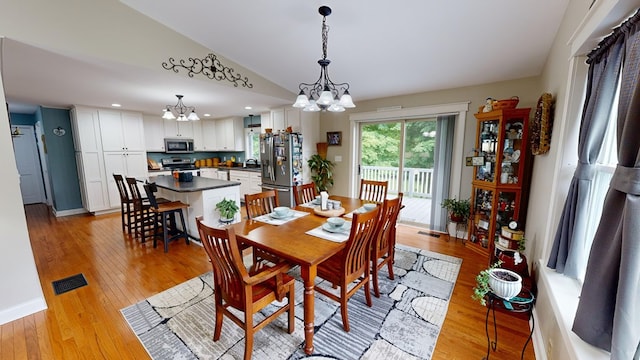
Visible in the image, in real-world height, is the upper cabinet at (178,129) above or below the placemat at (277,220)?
above

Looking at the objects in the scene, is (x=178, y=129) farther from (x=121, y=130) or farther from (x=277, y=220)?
(x=277, y=220)

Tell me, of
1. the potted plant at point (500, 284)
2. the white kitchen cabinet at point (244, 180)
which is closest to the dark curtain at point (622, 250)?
the potted plant at point (500, 284)

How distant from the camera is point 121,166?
16.8 feet

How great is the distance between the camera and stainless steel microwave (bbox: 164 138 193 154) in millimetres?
6049

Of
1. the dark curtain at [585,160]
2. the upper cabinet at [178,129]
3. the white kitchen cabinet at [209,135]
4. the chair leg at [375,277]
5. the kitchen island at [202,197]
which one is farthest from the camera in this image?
the white kitchen cabinet at [209,135]

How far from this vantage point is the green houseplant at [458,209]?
138 inches

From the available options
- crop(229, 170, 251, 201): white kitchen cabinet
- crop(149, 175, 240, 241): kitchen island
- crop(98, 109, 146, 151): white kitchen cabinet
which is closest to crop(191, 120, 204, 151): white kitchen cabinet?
crop(98, 109, 146, 151): white kitchen cabinet

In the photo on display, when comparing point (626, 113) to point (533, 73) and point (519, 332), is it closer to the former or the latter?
point (519, 332)

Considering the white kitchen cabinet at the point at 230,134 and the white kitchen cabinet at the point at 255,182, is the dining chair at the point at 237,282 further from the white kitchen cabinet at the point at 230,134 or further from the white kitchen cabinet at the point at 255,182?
the white kitchen cabinet at the point at 230,134

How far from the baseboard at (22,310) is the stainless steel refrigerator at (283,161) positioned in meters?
3.16

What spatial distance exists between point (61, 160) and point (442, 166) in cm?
722

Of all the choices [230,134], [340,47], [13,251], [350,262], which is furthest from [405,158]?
[13,251]

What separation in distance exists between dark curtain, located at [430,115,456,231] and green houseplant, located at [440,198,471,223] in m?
0.19

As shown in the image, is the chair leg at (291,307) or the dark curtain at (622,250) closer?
the dark curtain at (622,250)
